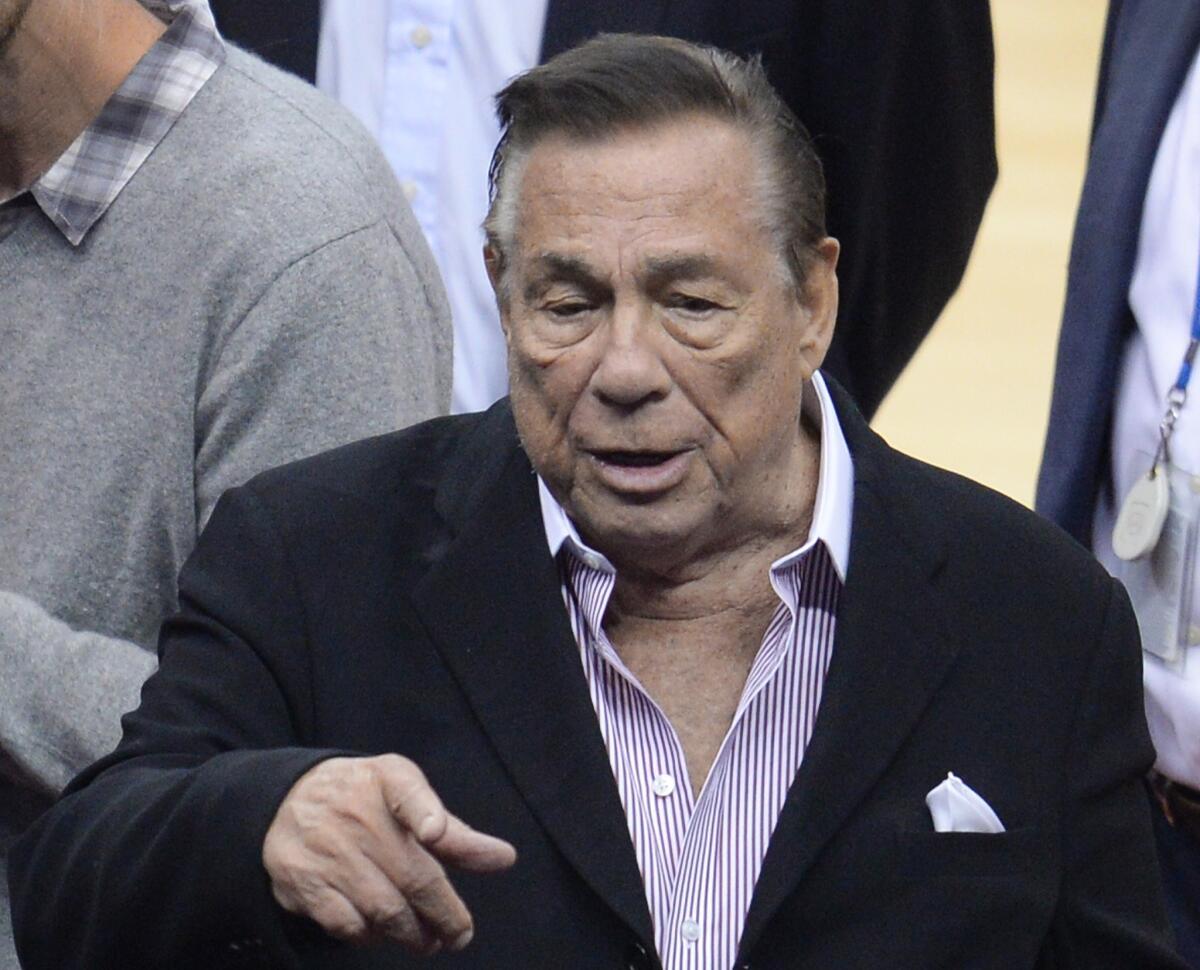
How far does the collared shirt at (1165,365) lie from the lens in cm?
321

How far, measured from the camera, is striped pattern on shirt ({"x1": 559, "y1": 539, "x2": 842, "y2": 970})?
2.57m

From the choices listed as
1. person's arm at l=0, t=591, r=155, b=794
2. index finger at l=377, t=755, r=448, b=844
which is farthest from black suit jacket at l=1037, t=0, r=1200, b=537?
index finger at l=377, t=755, r=448, b=844

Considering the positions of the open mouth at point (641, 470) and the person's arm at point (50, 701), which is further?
the person's arm at point (50, 701)

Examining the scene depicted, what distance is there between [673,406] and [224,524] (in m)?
0.47

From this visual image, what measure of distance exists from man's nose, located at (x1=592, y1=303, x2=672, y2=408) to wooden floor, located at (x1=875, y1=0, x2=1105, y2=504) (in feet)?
14.0

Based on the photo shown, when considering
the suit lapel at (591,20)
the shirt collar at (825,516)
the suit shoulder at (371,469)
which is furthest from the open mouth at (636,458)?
the suit lapel at (591,20)

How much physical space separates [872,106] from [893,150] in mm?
119

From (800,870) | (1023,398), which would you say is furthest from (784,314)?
(1023,398)

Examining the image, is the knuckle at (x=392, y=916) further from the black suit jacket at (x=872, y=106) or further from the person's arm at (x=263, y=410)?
the black suit jacket at (x=872, y=106)

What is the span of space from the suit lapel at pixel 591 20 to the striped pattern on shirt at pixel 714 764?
100 centimetres

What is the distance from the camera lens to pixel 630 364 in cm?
259

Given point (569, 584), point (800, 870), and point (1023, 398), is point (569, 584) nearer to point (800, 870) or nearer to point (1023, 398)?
point (800, 870)

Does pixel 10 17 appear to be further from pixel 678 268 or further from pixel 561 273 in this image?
pixel 678 268

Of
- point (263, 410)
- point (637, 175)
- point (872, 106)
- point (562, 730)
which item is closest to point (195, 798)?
point (562, 730)
